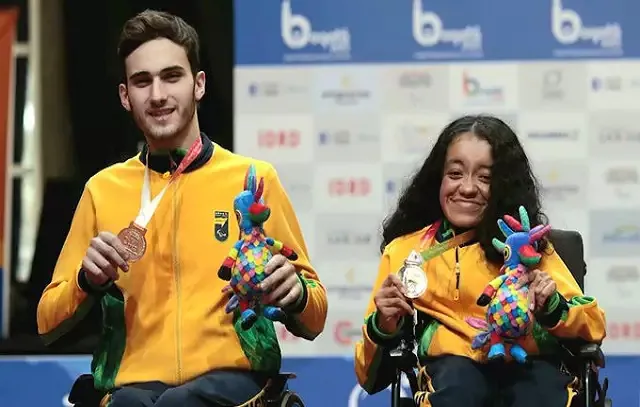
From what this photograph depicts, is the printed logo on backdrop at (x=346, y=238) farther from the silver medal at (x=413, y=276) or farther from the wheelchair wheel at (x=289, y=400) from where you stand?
the wheelchair wheel at (x=289, y=400)

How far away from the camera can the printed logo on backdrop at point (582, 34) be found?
4125 mm

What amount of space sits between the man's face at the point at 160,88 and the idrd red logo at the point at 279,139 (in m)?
1.53

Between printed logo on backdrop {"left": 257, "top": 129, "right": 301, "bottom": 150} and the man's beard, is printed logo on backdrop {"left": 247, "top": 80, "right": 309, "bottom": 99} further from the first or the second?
the man's beard

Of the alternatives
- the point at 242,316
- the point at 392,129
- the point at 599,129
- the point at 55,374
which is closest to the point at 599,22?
the point at 599,129

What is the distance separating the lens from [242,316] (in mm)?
2416

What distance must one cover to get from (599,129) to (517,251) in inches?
71.3

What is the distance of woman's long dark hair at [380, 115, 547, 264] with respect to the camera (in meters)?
2.72

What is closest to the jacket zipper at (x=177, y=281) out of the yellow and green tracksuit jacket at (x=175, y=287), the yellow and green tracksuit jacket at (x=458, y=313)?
the yellow and green tracksuit jacket at (x=175, y=287)

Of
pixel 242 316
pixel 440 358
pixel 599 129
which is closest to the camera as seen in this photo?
pixel 242 316

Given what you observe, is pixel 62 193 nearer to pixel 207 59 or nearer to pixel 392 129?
pixel 207 59

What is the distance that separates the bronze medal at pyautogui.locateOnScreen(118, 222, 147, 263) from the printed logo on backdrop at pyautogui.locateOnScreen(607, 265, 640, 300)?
2349 mm

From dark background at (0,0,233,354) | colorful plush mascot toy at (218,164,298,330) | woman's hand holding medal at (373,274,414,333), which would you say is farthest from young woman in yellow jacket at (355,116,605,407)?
dark background at (0,0,233,354)

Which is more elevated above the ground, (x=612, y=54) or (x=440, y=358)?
(x=612, y=54)

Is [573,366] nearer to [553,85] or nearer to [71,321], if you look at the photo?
[71,321]
